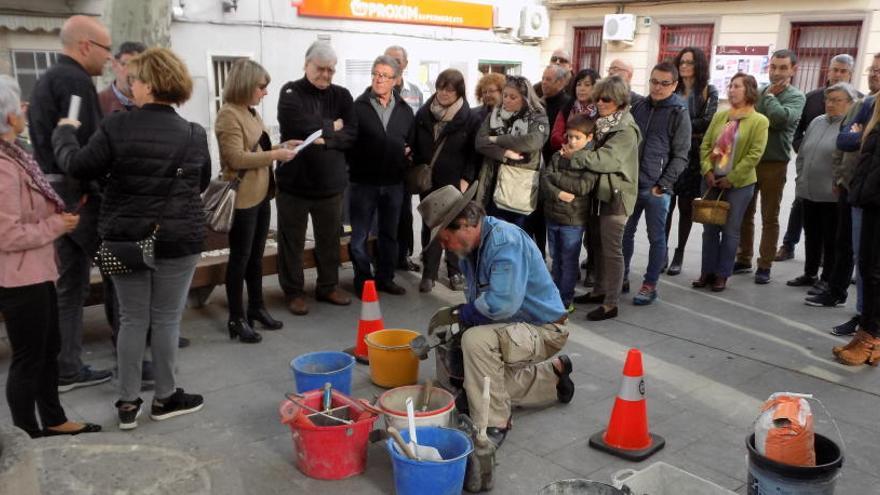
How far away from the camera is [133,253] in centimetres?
321

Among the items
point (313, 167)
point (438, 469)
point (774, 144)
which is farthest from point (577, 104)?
point (438, 469)

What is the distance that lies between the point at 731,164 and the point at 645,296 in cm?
132

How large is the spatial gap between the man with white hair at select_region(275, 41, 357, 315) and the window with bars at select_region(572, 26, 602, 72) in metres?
12.3

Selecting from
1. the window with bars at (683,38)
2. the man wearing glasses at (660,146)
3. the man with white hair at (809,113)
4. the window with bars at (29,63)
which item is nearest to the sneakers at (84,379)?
the man wearing glasses at (660,146)

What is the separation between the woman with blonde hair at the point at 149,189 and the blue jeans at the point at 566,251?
2751mm

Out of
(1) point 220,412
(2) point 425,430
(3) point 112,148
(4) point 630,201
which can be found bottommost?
(1) point 220,412

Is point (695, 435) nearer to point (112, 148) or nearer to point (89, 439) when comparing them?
point (89, 439)

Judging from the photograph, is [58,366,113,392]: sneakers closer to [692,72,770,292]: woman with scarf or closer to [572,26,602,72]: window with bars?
[692,72,770,292]: woman with scarf

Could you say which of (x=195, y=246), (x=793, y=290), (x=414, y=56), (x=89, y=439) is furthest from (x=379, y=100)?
(x=414, y=56)

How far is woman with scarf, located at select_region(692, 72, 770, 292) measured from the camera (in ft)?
18.9

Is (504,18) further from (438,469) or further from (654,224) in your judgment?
(438,469)

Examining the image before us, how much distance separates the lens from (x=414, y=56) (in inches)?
562

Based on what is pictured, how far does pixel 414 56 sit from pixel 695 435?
1182 centimetres

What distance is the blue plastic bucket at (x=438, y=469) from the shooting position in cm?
281
